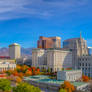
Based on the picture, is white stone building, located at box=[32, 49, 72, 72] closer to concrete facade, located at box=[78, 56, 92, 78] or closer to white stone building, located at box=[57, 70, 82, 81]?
concrete facade, located at box=[78, 56, 92, 78]

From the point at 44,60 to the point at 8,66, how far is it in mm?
34168

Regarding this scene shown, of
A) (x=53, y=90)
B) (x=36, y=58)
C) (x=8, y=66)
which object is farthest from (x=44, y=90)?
(x=36, y=58)

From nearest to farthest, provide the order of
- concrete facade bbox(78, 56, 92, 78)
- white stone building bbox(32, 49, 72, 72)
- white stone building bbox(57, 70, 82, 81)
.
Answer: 1. white stone building bbox(57, 70, 82, 81)
2. concrete facade bbox(78, 56, 92, 78)
3. white stone building bbox(32, 49, 72, 72)

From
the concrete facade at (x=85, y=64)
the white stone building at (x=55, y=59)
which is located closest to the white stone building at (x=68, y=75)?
the concrete facade at (x=85, y=64)

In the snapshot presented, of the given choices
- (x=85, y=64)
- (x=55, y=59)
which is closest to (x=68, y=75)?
(x=85, y=64)

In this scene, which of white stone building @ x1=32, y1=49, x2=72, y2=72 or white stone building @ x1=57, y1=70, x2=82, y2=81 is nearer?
white stone building @ x1=57, y1=70, x2=82, y2=81

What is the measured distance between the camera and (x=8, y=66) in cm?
12850

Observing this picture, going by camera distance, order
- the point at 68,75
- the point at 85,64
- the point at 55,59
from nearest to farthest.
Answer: the point at 68,75, the point at 85,64, the point at 55,59

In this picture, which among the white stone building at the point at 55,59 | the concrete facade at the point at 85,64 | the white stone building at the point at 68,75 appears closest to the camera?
the white stone building at the point at 68,75

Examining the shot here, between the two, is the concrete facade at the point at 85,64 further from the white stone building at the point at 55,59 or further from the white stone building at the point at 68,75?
the white stone building at the point at 68,75

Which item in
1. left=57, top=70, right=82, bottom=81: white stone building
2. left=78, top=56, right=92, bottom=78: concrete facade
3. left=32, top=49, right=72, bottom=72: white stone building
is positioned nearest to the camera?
left=57, top=70, right=82, bottom=81: white stone building

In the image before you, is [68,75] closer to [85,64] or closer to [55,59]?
[85,64]

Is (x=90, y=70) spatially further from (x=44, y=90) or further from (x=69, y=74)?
(x=44, y=90)

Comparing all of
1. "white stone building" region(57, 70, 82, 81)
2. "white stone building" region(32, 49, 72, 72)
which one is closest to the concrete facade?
"white stone building" region(32, 49, 72, 72)
